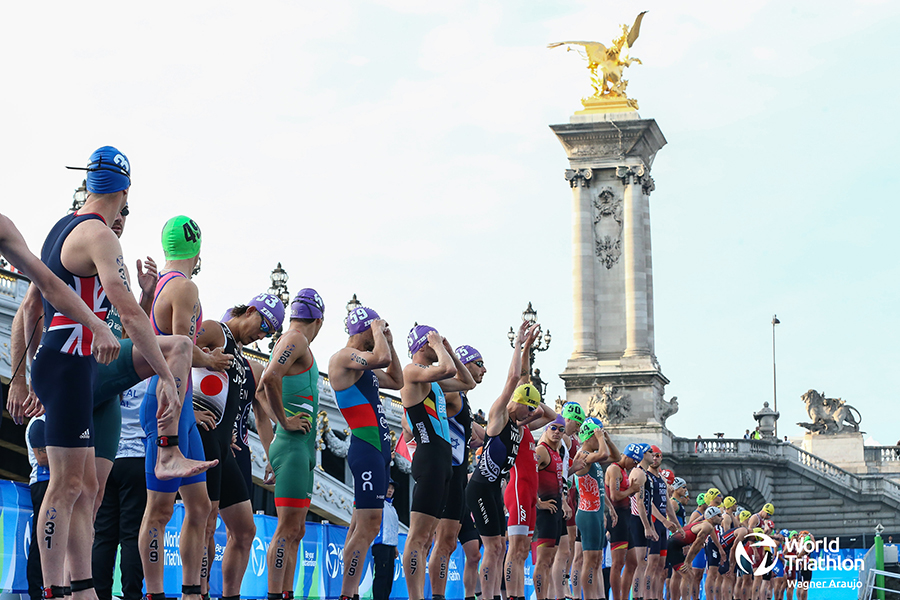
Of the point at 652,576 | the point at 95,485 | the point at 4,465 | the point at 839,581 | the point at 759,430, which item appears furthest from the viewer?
the point at 759,430

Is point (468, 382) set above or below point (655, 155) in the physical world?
below

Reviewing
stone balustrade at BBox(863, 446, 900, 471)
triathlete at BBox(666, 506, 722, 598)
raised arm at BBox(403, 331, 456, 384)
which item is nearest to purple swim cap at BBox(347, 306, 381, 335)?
raised arm at BBox(403, 331, 456, 384)

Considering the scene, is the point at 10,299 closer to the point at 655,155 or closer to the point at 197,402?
the point at 197,402

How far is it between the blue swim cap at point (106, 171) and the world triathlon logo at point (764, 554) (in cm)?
1656

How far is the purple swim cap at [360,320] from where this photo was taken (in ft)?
33.1

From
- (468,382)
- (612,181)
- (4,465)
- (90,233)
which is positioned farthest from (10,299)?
(612,181)

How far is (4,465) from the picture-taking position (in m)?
33.5

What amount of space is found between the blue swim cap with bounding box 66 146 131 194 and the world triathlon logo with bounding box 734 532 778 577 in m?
16.6

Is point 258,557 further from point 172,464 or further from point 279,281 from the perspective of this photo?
point 279,281

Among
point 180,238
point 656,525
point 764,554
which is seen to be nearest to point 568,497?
point 656,525

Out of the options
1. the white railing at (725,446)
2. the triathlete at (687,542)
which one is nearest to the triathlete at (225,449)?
the triathlete at (687,542)

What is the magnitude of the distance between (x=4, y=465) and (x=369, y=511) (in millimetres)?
26440

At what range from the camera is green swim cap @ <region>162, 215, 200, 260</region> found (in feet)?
26.2

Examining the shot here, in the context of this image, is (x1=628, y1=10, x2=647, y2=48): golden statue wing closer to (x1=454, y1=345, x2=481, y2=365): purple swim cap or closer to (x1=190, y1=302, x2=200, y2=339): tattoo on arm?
(x1=454, y1=345, x2=481, y2=365): purple swim cap
